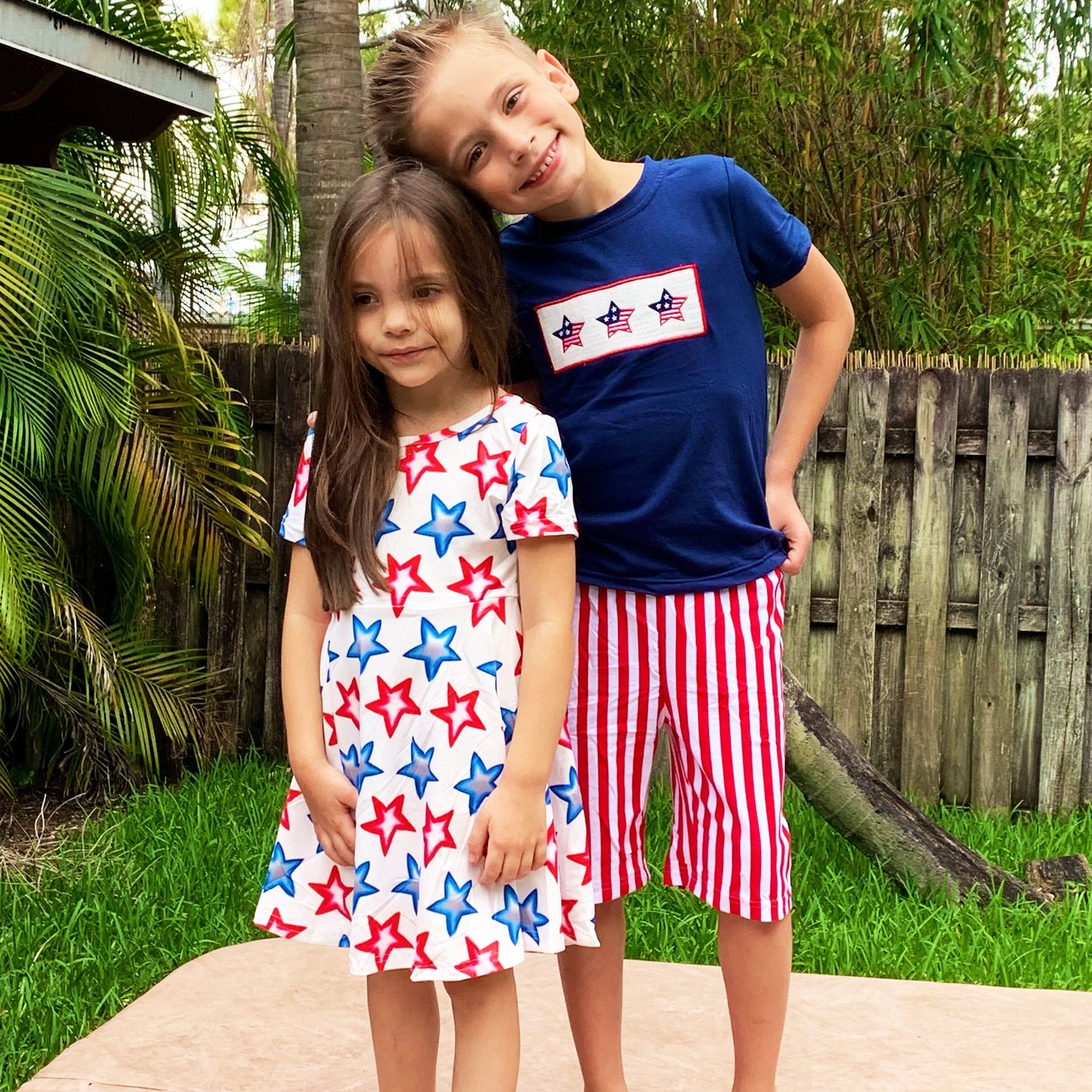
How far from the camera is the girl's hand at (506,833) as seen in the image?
166 centimetres

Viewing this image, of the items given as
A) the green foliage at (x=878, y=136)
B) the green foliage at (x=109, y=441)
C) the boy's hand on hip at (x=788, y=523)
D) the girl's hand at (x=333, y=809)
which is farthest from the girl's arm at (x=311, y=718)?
the green foliage at (x=878, y=136)

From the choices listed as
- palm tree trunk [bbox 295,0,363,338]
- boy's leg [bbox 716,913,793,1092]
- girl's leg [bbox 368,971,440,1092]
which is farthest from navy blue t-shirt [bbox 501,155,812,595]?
palm tree trunk [bbox 295,0,363,338]

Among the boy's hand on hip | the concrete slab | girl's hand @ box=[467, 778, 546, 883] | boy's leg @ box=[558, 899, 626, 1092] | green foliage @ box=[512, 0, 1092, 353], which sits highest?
green foliage @ box=[512, 0, 1092, 353]

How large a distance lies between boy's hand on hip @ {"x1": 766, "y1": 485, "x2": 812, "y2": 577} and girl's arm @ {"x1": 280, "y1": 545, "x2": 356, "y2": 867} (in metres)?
0.71

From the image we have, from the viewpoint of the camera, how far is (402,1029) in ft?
5.86

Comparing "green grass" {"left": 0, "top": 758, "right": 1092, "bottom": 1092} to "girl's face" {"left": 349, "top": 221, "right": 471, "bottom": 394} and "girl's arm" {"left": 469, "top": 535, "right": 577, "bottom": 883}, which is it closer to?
"girl's arm" {"left": 469, "top": 535, "right": 577, "bottom": 883}

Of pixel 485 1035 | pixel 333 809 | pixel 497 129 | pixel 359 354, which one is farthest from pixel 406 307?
pixel 485 1035

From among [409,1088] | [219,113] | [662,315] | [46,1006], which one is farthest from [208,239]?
[409,1088]

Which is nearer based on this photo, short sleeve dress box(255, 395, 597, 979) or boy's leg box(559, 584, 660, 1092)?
short sleeve dress box(255, 395, 597, 979)

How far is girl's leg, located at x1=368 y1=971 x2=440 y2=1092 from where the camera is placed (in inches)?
70.1

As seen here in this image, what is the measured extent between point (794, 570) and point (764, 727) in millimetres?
257

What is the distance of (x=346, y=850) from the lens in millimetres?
1723

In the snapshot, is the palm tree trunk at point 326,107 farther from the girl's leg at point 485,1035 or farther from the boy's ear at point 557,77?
the girl's leg at point 485,1035

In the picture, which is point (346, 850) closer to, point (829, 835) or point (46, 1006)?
point (46, 1006)
